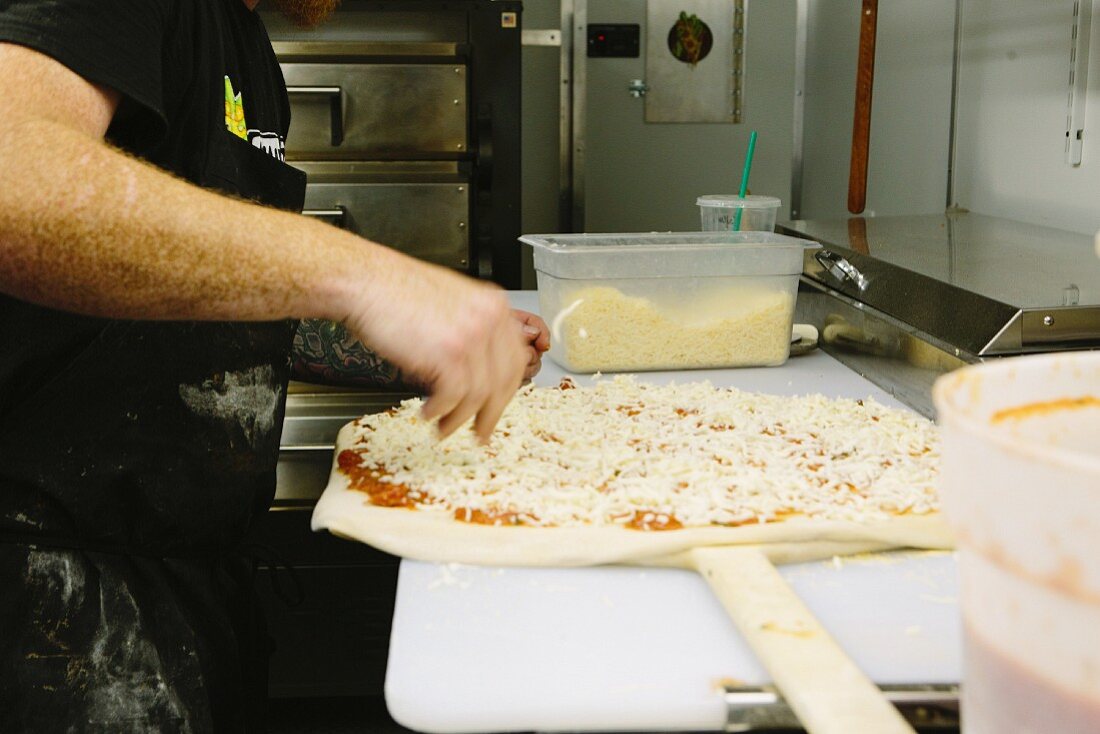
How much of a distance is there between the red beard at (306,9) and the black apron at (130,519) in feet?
1.73

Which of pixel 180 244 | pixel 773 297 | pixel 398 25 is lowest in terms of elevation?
pixel 773 297

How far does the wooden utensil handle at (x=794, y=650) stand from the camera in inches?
23.2

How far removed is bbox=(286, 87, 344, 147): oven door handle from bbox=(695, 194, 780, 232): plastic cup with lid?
2.78 ft

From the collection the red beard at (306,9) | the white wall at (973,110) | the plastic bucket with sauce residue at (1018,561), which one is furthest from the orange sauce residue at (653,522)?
the white wall at (973,110)

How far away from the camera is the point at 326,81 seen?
2.37m

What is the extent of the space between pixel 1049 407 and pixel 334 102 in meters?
2.10

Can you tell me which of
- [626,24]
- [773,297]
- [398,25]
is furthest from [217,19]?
[626,24]

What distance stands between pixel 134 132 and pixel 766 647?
2.55ft

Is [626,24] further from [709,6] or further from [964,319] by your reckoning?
[964,319]

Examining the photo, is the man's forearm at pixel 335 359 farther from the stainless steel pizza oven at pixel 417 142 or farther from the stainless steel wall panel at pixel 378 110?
the stainless steel wall panel at pixel 378 110

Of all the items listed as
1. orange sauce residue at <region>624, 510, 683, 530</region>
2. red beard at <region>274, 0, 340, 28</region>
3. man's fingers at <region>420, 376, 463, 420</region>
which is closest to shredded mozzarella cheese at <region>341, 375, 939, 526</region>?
orange sauce residue at <region>624, 510, 683, 530</region>

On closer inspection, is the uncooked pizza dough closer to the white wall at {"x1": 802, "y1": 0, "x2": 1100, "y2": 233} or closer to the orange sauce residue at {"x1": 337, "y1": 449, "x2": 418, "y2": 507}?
the orange sauce residue at {"x1": 337, "y1": 449, "x2": 418, "y2": 507}

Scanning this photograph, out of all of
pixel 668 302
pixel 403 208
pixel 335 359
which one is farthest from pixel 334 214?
pixel 668 302

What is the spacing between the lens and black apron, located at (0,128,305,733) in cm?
107
